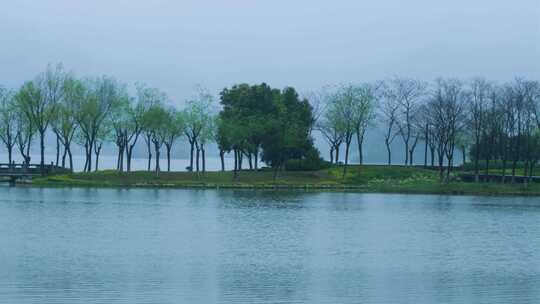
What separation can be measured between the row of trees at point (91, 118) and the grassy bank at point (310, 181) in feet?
7.83

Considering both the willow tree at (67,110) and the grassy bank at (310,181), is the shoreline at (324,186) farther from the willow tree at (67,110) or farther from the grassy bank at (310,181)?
the willow tree at (67,110)

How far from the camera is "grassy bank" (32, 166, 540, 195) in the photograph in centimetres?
9362

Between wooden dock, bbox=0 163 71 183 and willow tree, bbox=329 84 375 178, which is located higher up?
willow tree, bbox=329 84 375 178

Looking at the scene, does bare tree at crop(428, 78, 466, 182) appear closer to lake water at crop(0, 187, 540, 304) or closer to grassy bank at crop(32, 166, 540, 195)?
grassy bank at crop(32, 166, 540, 195)

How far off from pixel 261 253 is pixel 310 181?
63.6m

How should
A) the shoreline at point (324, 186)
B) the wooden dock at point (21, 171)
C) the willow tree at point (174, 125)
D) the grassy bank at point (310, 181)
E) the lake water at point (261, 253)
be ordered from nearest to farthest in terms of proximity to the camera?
1. the lake water at point (261, 253)
2. the shoreline at point (324, 186)
3. the grassy bank at point (310, 181)
4. the wooden dock at point (21, 171)
5. the willow tree at point (174, 125)

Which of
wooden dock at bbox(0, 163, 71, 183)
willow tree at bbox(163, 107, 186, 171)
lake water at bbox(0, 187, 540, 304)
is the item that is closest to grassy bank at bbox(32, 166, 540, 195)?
wooden dock at bbox(0, 163, 71, 183)

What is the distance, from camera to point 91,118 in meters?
99.1

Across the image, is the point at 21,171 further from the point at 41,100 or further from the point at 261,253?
the point at 261,253

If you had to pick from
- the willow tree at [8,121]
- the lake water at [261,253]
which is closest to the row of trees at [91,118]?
the willow tree at [8,121]

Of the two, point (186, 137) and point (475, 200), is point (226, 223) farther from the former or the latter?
point (186, 137)

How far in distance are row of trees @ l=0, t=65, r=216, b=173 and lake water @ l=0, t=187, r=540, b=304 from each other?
3146 centimetres

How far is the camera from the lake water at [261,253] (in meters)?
27.9

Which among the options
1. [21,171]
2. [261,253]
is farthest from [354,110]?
[261,253]
